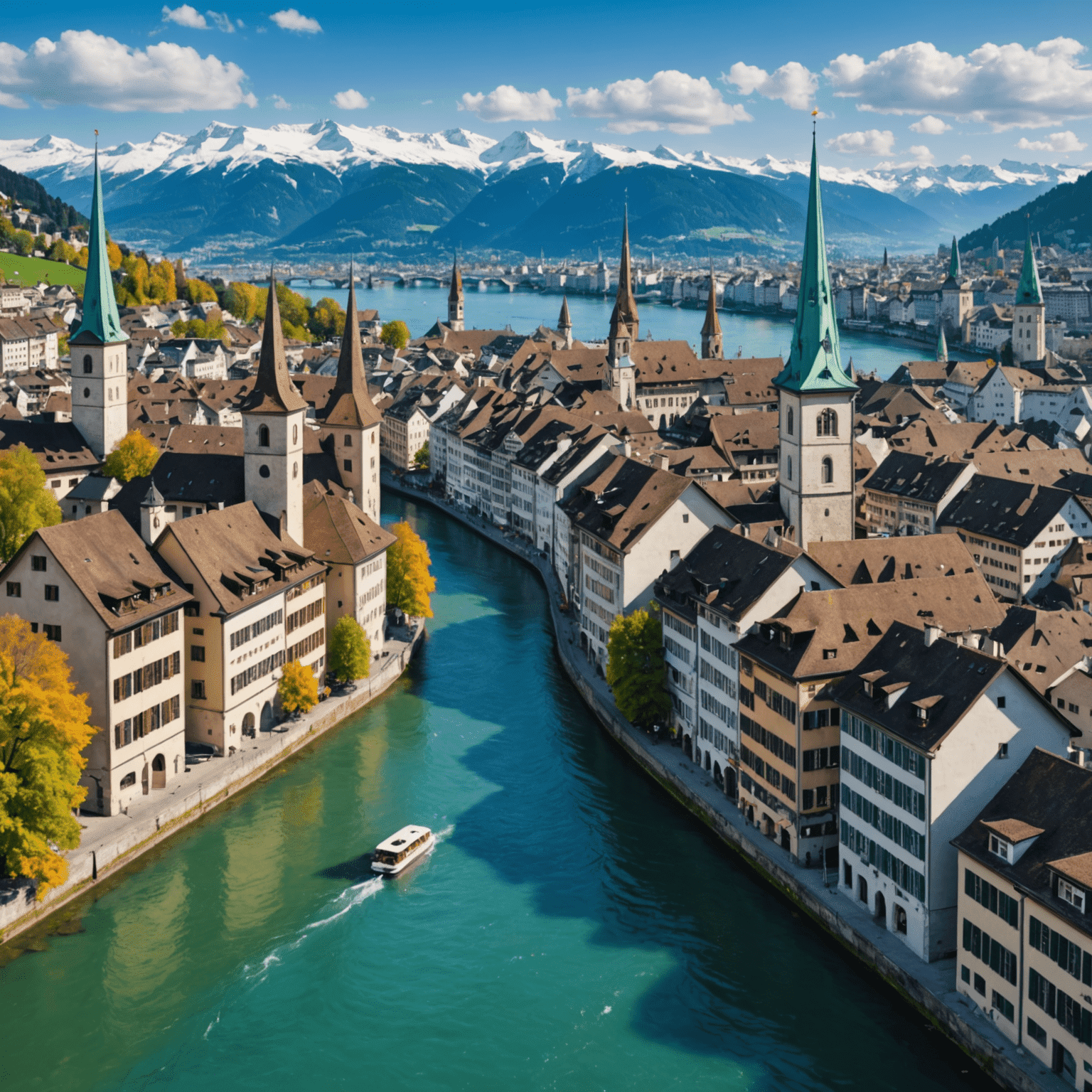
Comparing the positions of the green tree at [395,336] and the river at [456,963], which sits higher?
the green tree at [395,336]

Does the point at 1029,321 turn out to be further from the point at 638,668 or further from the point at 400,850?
the point at 400,850

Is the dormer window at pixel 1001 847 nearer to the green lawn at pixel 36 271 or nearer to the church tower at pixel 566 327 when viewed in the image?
the church tower at pixel 566 327

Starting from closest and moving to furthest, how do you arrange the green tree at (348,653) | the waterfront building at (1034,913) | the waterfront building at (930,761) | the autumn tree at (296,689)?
the waterfront building at (1034,913)
the waterfront building at (930,761)
the autumn tree at (296,689)
the green tree at (348,653)

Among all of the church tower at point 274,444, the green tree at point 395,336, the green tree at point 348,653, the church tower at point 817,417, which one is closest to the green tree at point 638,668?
the church tower at point 817,417

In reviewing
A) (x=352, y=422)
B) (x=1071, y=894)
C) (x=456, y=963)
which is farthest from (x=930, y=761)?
(x=352, y=422)

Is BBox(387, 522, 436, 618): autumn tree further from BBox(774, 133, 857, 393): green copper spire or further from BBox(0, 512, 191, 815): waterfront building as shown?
BBox(0, 512, 191, 815): waterfront building

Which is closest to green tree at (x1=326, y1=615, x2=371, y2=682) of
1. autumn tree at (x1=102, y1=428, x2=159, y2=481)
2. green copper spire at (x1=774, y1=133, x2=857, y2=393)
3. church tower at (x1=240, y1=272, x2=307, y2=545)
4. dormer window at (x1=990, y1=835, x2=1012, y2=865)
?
church tower at (x1=240, y1=272, x2=307, y2=545)

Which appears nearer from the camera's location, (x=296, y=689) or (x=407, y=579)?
(x=296, y=689)
